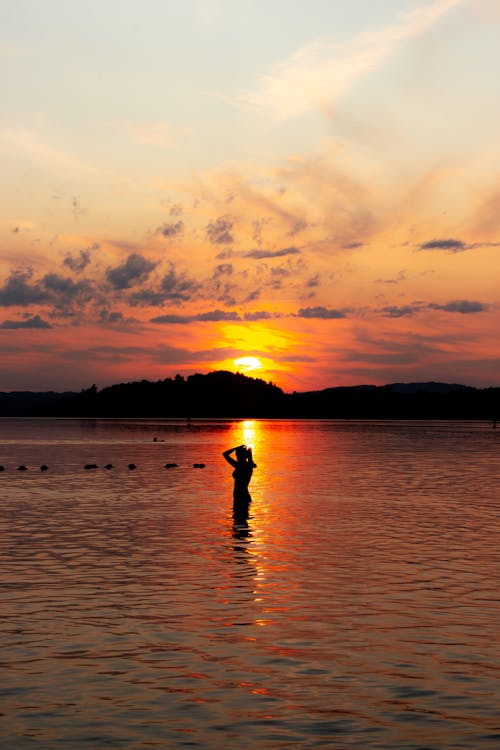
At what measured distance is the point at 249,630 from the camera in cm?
1750

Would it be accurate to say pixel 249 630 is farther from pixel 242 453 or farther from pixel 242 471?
pixel 242 471

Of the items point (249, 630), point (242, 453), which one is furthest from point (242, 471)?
point (249, 630)

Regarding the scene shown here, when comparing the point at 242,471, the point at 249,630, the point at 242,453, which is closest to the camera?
the point at 249,630

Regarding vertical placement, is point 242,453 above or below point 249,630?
above

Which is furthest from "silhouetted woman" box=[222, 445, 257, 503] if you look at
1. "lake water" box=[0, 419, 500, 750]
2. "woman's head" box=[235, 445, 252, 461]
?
"lake water" box=[0, 419, 500, 750]

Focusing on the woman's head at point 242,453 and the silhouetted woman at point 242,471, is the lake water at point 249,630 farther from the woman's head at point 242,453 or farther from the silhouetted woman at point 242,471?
the woman's head at point 242,453

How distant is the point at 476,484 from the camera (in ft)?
194

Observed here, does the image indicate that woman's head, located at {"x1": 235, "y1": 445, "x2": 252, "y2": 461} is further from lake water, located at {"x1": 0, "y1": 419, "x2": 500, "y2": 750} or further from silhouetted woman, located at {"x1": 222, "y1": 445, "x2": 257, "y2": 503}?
lake water, located at {"x1": 0, "y1": 419, "x2": 500, "y2": 750}

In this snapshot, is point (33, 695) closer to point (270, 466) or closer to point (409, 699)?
point (409, 699)

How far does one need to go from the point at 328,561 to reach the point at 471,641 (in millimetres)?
9678

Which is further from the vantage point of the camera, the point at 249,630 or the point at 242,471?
the point at 242,471

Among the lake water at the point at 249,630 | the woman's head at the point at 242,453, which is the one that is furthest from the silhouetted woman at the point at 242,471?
the lake water at the point at 249,630

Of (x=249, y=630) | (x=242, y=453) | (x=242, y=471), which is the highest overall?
(x=242, y=453)

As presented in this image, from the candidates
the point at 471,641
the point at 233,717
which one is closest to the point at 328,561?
the point at 471,641
